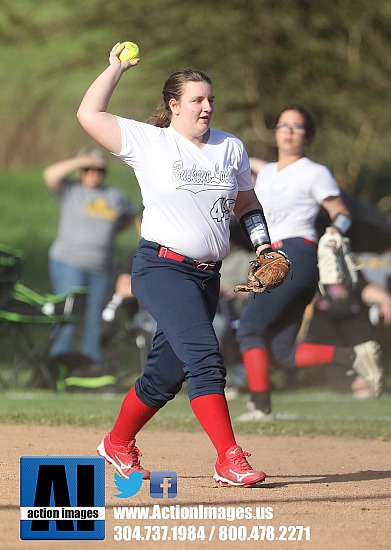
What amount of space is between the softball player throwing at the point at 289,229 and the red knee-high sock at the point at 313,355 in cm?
107

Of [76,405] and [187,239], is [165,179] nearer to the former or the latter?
[187,239]

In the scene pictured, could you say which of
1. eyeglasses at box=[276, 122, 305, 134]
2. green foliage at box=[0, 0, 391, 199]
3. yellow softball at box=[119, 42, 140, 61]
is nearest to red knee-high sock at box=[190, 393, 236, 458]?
yellow softball at box=[119, 42, 140, 61]

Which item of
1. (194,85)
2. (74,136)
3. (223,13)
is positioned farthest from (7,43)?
(194,85)

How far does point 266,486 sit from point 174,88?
6.39ft

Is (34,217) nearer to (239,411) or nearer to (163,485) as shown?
(239,411)

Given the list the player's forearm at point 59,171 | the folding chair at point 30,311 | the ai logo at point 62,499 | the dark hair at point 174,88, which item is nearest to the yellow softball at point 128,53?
the dark hair at point 174,88

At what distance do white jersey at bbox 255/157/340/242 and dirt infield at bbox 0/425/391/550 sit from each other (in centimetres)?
139

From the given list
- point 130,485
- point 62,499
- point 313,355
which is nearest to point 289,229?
point 313,355

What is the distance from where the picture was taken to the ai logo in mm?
4516

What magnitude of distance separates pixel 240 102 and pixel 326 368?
7.62m

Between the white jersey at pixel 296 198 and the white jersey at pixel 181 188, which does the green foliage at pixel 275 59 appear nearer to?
the white jersey at pixel 296 198

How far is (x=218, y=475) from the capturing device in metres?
5.64

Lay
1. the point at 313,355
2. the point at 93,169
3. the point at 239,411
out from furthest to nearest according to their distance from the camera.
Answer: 1. the point at 93,169
2. the point at 313,355
3. the point at 239,411

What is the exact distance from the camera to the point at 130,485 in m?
5.38
